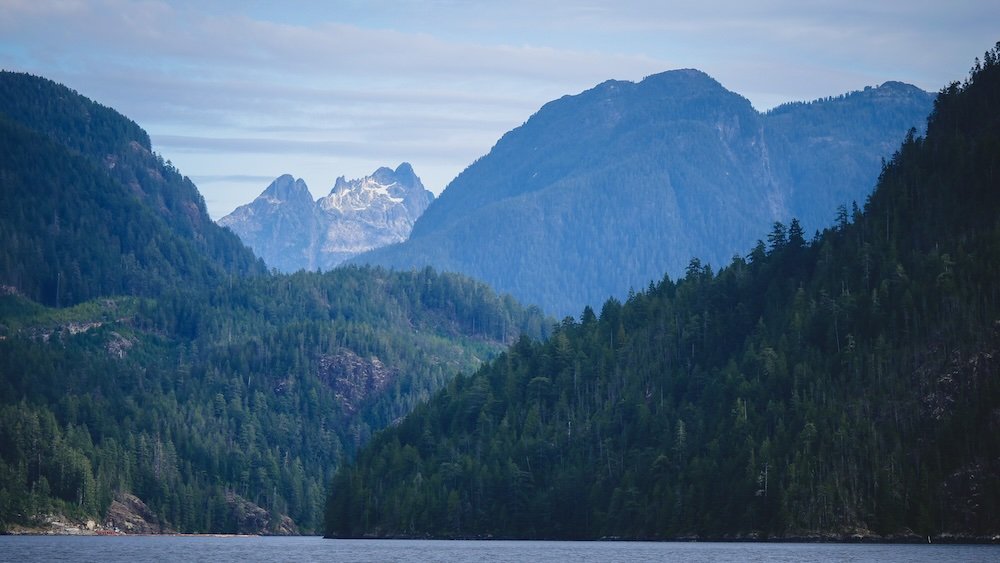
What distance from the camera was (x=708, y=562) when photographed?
18162cm

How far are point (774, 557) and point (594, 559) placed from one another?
2162 cm

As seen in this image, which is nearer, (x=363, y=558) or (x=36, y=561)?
(x=36, y=561)

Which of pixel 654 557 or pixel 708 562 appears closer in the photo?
pixel 708 562

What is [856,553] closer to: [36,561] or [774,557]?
[774,557]

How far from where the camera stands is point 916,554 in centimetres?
18862

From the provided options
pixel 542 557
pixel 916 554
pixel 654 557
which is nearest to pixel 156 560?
pixel 542 557

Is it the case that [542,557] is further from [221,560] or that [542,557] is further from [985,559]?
[985,559]

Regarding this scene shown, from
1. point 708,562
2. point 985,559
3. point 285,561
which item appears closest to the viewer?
point 985,559

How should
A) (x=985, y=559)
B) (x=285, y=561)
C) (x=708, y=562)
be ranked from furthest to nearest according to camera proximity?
(x=285, y=561), (x=708, y=562), (x=985, y=559)

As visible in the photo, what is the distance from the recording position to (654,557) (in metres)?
195

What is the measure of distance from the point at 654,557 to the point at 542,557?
13865 mm

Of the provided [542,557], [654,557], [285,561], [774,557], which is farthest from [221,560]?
[774,557]

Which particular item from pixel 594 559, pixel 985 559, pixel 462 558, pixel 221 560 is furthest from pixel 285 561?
pixel 985 559

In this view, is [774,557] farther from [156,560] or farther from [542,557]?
[156,560]
